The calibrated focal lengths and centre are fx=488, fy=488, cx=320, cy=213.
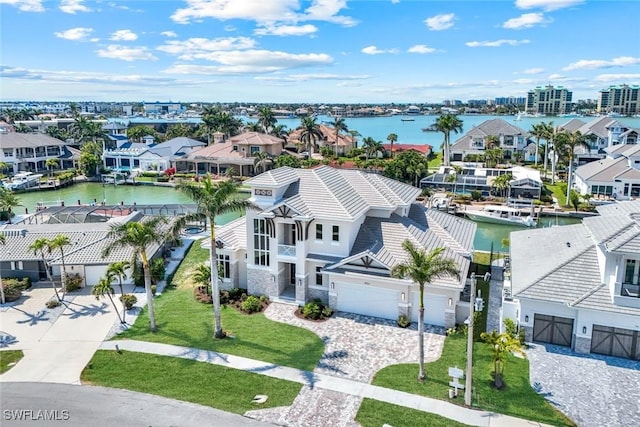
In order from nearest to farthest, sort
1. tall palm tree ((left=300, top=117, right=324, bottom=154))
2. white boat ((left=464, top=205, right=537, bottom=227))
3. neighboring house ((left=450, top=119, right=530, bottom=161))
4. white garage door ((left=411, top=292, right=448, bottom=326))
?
white garage door ((left=411, top=292, right=448, bottom=326)) → white boat ((left=464, top=205, right=537, bottom=227)) → tall palm tree ((left=300, top=117, right=324, bottom=154)) → neighboring house ((left=450, top=119, right=530, bottom=161))

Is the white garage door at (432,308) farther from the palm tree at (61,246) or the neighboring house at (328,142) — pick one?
the neighboring house at (328,142)

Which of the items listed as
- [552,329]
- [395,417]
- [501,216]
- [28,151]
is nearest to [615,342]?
[552,329]

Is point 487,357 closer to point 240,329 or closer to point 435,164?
point 240,329

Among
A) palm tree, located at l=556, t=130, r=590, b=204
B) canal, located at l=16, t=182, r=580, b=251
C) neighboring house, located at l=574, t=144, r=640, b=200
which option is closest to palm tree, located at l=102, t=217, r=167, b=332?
canal, located at l=16, t=182, r=580, b=251

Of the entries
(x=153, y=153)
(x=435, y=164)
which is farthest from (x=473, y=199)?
(x=153, y=153)

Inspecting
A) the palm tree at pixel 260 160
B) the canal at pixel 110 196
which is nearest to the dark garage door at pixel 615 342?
the canal at pixel 110 196

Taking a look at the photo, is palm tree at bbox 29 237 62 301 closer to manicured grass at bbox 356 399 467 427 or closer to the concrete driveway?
the concrete driveway
